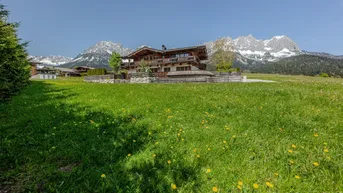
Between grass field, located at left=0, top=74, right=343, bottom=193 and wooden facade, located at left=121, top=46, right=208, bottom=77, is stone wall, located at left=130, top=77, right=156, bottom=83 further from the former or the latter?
grass field, located at left=0, top=74, right=343, bottom=193

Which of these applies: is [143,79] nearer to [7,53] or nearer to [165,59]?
[165,59]

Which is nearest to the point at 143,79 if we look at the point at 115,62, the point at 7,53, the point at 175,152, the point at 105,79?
the point at 105,79

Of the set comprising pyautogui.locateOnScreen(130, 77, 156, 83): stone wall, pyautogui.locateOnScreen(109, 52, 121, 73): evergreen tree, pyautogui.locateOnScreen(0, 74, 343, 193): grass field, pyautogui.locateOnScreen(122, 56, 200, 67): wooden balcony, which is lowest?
pyautogui.locateOnScreen(0, 74, 343, 193): grass field

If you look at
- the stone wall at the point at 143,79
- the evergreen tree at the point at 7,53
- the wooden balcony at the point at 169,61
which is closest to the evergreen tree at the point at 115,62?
the wooden balcony at the point at 169,61

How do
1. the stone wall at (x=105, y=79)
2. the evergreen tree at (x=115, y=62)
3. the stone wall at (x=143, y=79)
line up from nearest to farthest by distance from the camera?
the stone wall at (x=143, y=79), the stone wall at (x=105, y=79), the evergreen tree at (x=115, y=62)

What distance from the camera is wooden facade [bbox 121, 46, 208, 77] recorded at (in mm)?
47156

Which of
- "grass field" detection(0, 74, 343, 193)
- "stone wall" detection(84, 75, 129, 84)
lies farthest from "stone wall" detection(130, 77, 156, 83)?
"grass field" detection(0, 74, 343, 193)

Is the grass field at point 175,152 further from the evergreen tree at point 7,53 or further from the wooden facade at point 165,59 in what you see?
the wooden facade at point 165,59

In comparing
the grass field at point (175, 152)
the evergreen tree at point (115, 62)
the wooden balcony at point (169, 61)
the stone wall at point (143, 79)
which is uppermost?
the evergreen tree at point (115, 62)

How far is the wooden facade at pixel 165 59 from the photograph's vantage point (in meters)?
47.2

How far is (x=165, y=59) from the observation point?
162 ft

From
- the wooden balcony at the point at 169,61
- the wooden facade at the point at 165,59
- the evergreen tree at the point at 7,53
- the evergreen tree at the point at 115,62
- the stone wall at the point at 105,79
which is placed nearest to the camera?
the evergreen tree at the point at 7,53

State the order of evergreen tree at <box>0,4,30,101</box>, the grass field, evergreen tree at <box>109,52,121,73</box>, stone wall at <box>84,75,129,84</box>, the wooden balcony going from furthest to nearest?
evergreen tree at <box>109,52,121,73</box>, the wooden balcony, stone wall at <box>84,75,129,84</box>, evergreen tree at <box>0,4,30,101</box>, the grass field

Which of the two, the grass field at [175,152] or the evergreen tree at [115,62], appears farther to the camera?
the evergreen tree at [115,62]
